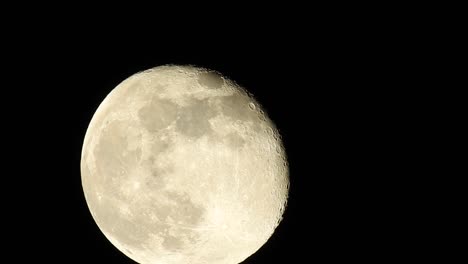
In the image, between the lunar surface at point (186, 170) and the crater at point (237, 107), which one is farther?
the crater at point (237, 107)

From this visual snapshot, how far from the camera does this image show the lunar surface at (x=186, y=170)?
11.4 feet

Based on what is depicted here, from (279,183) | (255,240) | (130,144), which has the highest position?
(279,183)

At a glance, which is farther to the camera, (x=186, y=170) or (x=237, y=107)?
(x=237, y=107)

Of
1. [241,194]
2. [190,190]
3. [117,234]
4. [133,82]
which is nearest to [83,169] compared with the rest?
[117,234]

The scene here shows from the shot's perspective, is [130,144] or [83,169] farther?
[83,169]

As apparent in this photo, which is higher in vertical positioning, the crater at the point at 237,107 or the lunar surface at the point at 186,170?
the crater at the point at 237,107

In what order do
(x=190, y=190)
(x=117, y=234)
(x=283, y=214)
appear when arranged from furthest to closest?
(x=283, y=214), (x=117, y=234), (x=190, y=190)

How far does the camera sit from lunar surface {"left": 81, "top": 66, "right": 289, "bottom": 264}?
347 cm

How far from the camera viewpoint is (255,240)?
3871 millimetres

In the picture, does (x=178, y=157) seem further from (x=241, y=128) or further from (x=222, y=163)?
(x=241, y=128)

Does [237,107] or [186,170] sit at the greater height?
[237,107]

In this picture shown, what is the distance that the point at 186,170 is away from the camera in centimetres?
343

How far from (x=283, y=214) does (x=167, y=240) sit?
4.00 feet

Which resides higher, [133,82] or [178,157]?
[133,82]
